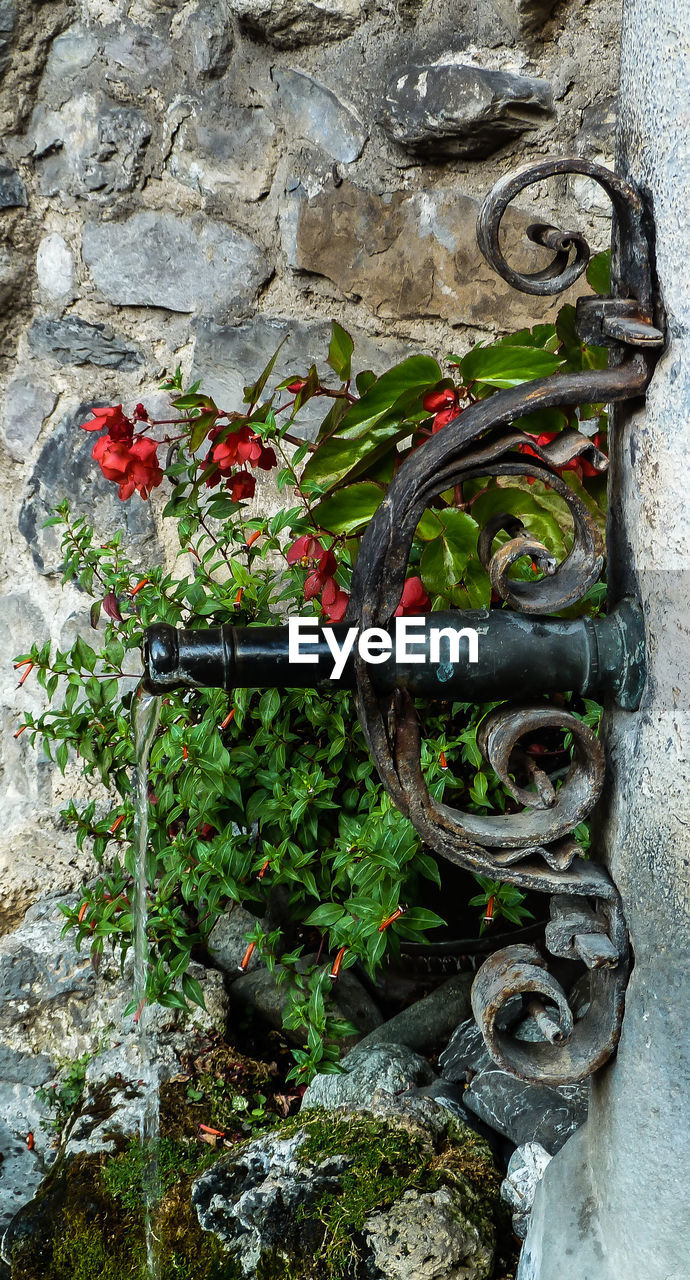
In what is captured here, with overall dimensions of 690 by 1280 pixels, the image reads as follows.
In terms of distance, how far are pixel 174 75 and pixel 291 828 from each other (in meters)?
1.02

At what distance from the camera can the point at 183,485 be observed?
1405 millimetres

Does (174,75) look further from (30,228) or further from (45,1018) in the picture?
(45,1018)

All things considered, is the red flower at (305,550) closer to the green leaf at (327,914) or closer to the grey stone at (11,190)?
the green leaf at (327,914)

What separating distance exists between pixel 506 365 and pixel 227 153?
0.64 meters

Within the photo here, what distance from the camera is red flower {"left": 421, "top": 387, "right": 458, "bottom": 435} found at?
3.86ft

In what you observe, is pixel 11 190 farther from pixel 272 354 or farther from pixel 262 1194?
pixel 262 1194

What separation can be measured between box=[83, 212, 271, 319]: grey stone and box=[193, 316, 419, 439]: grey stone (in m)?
0.04

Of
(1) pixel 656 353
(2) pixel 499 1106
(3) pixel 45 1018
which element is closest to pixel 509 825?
(1) pixel 656 353

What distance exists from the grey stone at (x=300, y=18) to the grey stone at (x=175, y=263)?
250 millimetres

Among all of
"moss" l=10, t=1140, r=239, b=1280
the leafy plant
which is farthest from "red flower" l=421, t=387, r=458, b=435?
"moss" l=10, t=1140, r=239, b=1280

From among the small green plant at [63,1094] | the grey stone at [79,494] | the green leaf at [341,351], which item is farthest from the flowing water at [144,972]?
the grey stone at [79,494]

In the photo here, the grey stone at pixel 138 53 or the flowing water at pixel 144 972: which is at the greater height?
the grey stone at pixel 138 53

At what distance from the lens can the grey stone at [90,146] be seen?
5.02ft

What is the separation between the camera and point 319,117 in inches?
57.5
